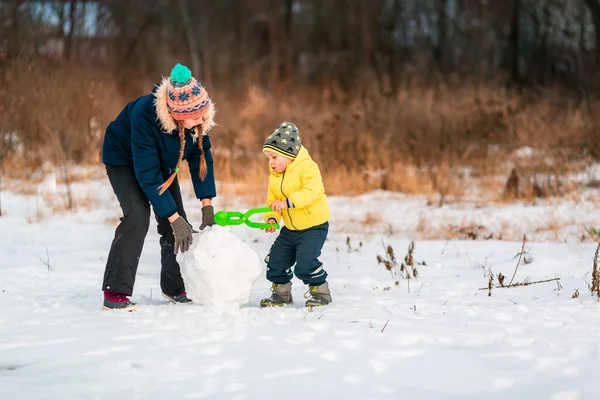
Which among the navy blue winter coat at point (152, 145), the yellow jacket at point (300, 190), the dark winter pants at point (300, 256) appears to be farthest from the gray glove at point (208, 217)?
the dark winter pants at point (300, 256)

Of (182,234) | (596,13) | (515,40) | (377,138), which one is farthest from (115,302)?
(515,40)

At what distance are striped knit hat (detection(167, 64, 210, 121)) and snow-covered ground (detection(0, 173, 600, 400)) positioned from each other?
1.12 metres

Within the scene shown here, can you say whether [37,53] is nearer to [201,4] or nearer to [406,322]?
[406,322]

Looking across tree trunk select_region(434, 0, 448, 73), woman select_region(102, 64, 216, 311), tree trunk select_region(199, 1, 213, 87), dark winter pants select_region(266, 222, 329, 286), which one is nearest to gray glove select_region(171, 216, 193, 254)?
woman select_region(102, 64, 216, 311)

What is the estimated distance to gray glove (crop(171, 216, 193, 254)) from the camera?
4.22m

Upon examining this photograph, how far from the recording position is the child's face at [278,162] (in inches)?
175

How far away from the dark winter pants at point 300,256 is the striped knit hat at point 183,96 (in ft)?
3.21

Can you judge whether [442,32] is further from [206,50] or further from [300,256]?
[300,256]

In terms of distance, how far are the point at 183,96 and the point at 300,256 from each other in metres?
1.20

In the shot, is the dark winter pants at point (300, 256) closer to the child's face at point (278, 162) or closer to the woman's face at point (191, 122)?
the child's face at point (278, 162)

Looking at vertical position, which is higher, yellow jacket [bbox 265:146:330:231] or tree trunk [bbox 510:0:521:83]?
tree trunk [bbox 510:0:521:83]

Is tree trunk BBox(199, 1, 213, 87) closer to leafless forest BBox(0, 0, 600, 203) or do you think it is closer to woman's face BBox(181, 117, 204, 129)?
leafless forest BBox(0, 0, 600, 203)

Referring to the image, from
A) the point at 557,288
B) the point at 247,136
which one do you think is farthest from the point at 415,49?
Result: the point at 557,288

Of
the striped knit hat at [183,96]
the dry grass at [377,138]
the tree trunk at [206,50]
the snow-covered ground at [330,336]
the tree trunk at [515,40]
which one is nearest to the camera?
the snow-covered ground at [330,336]
